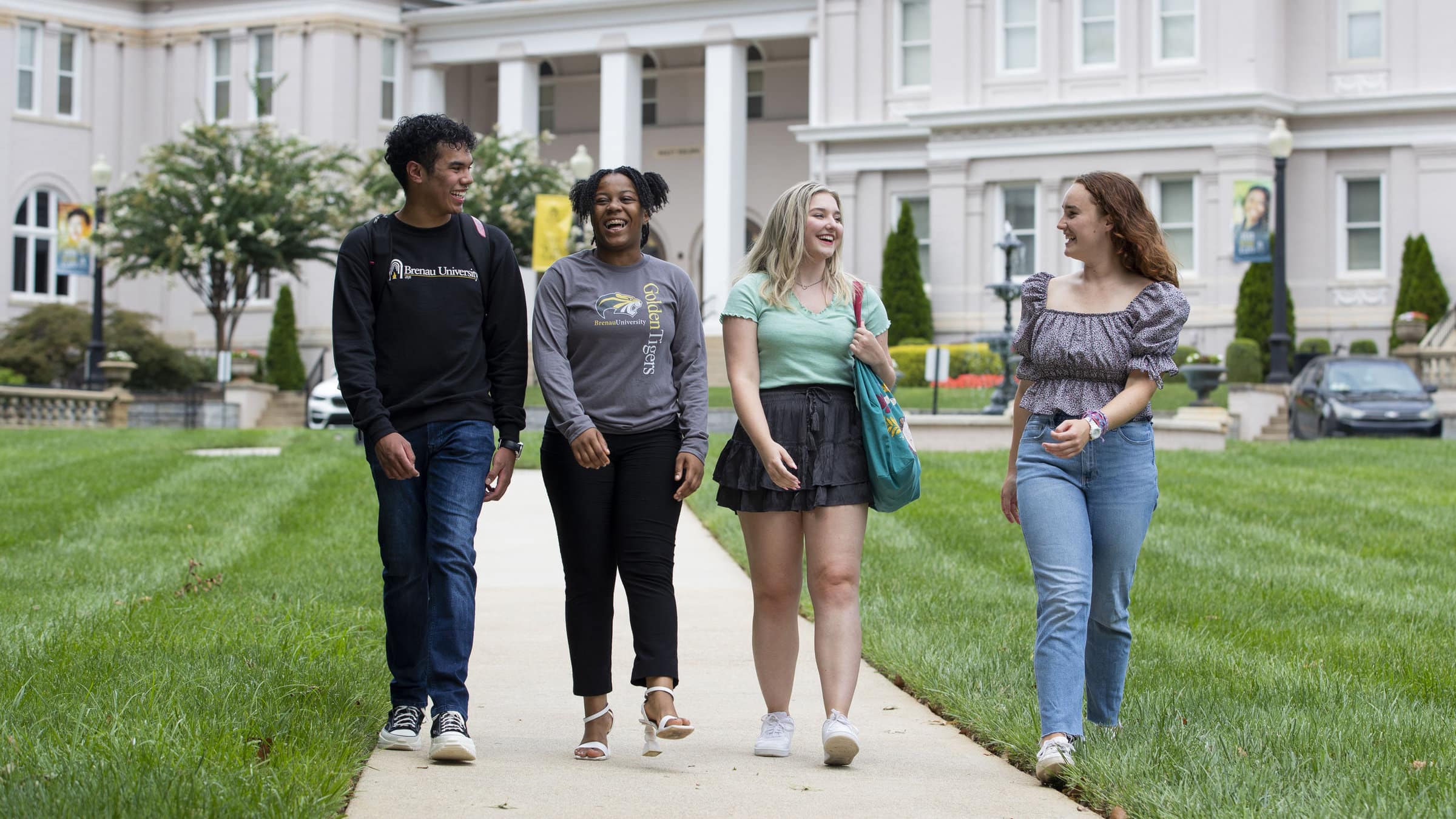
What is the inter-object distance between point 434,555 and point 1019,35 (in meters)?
32.5

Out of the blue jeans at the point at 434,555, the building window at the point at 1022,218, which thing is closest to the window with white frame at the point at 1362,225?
the building window at the point at 1022,218

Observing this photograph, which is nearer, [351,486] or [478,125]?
[351,486]

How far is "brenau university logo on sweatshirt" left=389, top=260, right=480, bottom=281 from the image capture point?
581cm

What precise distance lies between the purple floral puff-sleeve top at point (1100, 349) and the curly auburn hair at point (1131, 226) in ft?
0.22

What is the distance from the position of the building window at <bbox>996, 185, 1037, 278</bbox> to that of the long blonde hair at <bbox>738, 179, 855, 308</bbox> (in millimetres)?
30704

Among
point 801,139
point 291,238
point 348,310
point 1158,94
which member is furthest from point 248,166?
point 348,310

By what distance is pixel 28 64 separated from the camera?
4262 cm

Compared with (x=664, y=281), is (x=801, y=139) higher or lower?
higher

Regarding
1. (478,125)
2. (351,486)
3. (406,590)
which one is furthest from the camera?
(478,125)

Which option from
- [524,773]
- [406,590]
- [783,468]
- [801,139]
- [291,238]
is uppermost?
[801,139]

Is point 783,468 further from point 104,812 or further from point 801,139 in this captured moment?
point 801,139

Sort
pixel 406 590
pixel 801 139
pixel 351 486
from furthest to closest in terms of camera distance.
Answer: pixel 801 139 < pixel 351 486 < pixel 406 590

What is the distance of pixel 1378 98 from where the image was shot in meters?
33.8

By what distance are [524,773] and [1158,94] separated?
1251 inches
